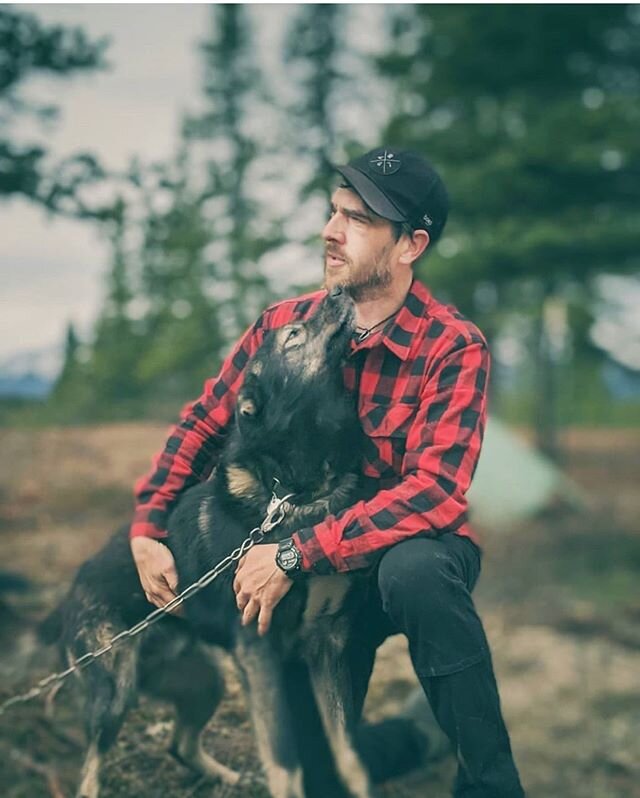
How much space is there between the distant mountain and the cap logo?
20.2 feet

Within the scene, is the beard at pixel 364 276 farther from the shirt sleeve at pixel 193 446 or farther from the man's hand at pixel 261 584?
the man's hand at pixel 261 584

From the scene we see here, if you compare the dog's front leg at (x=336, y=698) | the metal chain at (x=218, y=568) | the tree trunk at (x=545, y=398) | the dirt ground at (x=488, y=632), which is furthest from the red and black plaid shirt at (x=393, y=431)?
the tree trunk at (x=545, y=398)

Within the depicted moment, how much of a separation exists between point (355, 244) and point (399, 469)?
0.88 meters

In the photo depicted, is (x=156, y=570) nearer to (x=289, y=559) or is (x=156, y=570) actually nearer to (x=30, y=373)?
(x=289, y=559)

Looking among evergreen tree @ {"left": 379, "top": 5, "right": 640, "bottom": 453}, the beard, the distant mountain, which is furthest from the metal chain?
evergreen tree @ {"left": 379, "top": 5, "right": 640, "bottom": 453}

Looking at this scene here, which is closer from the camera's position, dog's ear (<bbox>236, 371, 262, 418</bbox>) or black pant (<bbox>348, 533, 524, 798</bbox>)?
black pant (<bbox>348, 533, 524, 798</bbox>)

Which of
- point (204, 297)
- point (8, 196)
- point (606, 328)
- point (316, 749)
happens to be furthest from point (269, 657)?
point (606, 328)

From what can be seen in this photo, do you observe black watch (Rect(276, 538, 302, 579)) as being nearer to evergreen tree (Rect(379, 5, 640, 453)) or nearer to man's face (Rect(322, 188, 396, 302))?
man's face (Rect(322, 188, 396, 302))

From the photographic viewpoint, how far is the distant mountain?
877cm

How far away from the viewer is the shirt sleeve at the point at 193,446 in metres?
3.50

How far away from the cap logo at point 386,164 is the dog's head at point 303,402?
499 millimetres

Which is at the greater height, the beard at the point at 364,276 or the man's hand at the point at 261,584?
the beard at the point at 364,276

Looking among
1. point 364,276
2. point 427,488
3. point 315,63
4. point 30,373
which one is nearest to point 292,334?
point 364,276

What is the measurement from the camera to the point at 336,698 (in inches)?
128
